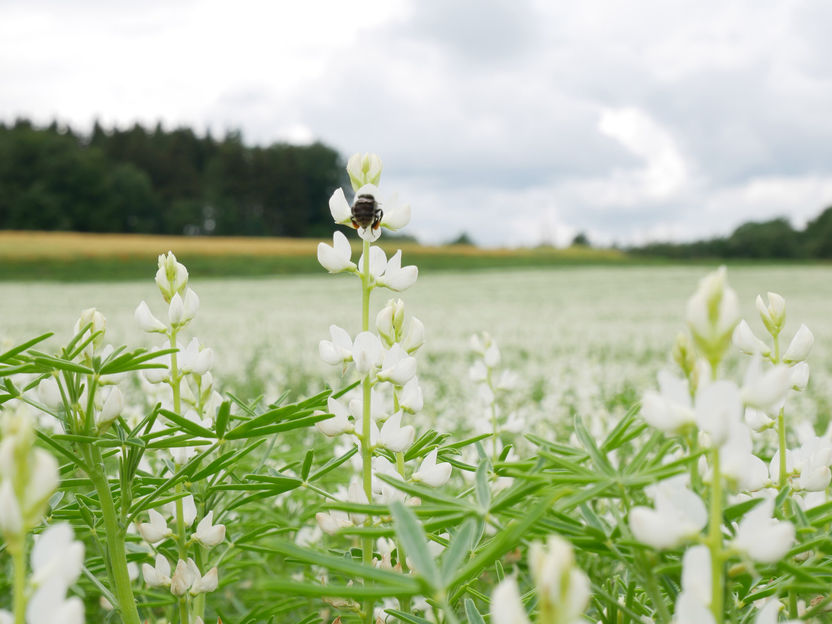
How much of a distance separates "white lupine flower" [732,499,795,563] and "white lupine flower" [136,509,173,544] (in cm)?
105

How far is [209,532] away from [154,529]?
122 mm

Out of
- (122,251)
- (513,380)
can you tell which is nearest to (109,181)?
(122,251)

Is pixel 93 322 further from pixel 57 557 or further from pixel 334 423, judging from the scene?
pixel 57 557

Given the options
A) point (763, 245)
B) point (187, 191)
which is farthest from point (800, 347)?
point (187, 191)

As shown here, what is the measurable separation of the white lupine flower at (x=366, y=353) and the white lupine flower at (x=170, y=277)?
1.39 ft

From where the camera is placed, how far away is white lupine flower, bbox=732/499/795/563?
2.23ft

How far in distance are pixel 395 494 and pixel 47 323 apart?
1539 cm

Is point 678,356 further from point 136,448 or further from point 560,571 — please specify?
point 136,448

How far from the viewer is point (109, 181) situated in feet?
248

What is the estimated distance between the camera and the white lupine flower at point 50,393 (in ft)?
3.81

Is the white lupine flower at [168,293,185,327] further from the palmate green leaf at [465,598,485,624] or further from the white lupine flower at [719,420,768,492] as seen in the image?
the white lupine flower at [719,420,768,492]

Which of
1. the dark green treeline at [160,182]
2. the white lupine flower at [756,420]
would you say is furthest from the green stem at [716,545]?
the dark green treeline at [160,182]

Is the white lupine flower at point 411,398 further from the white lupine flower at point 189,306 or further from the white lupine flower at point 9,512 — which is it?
the white lupine flower at point 9,512

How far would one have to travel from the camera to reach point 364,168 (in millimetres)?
1401
